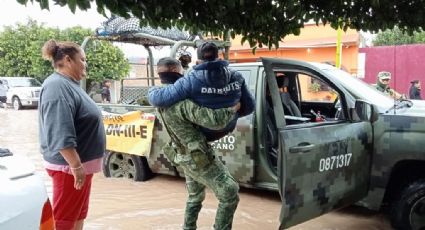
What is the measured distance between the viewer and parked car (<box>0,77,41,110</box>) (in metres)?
20.6

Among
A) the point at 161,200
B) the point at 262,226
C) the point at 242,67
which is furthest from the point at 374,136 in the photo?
the point at 161,200

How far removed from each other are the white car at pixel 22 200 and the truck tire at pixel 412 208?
2.80 m

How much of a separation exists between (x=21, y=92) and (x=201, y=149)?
1933 cm

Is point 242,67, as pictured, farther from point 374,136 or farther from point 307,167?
point 307,167

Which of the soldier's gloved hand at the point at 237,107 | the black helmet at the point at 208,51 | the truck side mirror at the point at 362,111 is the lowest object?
the truck side mirror at the point at 362,111

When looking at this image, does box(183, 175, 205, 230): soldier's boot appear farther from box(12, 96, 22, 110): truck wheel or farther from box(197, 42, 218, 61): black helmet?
box(12, 96, 22, 110): truck wheel

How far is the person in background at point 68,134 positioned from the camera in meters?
2.75

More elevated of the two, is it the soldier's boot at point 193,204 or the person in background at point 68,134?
the person in background at point 68,134

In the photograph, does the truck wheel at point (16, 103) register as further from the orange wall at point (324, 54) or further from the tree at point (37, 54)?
the orange wall at point (324, 54)

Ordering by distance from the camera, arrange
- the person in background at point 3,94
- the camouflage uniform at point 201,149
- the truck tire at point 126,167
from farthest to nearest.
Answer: the person in background at point 3,94 → the truck tire at point 126,167 → the camouflage uniform at point 201,149

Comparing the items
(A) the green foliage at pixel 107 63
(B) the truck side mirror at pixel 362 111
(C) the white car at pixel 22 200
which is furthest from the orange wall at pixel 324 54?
(C) the white car at pixel 22 200

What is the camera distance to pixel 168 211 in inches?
191

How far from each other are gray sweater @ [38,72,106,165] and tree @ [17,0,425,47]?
0.75 meters

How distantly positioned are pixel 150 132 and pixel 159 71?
86.5 inches
